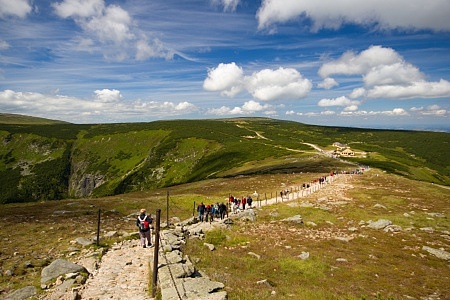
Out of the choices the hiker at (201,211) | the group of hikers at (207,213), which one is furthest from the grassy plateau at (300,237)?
the hiker at (201,211)

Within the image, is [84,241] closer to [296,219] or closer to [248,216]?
[248,216]

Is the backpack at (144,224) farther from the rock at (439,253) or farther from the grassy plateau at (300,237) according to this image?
the rock at (439,253)

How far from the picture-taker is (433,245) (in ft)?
92.5

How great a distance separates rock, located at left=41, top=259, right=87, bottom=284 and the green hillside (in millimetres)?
68114

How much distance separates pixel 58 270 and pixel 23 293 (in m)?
2.54

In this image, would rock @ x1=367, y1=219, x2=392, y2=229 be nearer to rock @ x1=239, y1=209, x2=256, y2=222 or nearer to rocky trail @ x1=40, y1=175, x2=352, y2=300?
rock @ x1=239, y1=209, x2=256, y2=222

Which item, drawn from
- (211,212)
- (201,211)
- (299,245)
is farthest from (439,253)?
(201,211)

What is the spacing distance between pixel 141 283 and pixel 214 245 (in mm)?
10197

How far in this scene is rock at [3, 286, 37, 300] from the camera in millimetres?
15922

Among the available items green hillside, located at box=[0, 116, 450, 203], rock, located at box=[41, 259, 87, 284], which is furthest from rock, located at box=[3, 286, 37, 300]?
green hillside, located at box=[0, 116, 450, 203]

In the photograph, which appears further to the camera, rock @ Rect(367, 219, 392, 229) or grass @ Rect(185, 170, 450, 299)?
rock @ Rect(367, 219, 392, 229)

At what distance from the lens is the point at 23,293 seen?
1634 centimetres

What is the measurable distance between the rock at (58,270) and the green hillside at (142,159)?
68.1 m

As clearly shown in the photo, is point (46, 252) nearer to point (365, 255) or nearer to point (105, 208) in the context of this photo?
point (105, 208)
